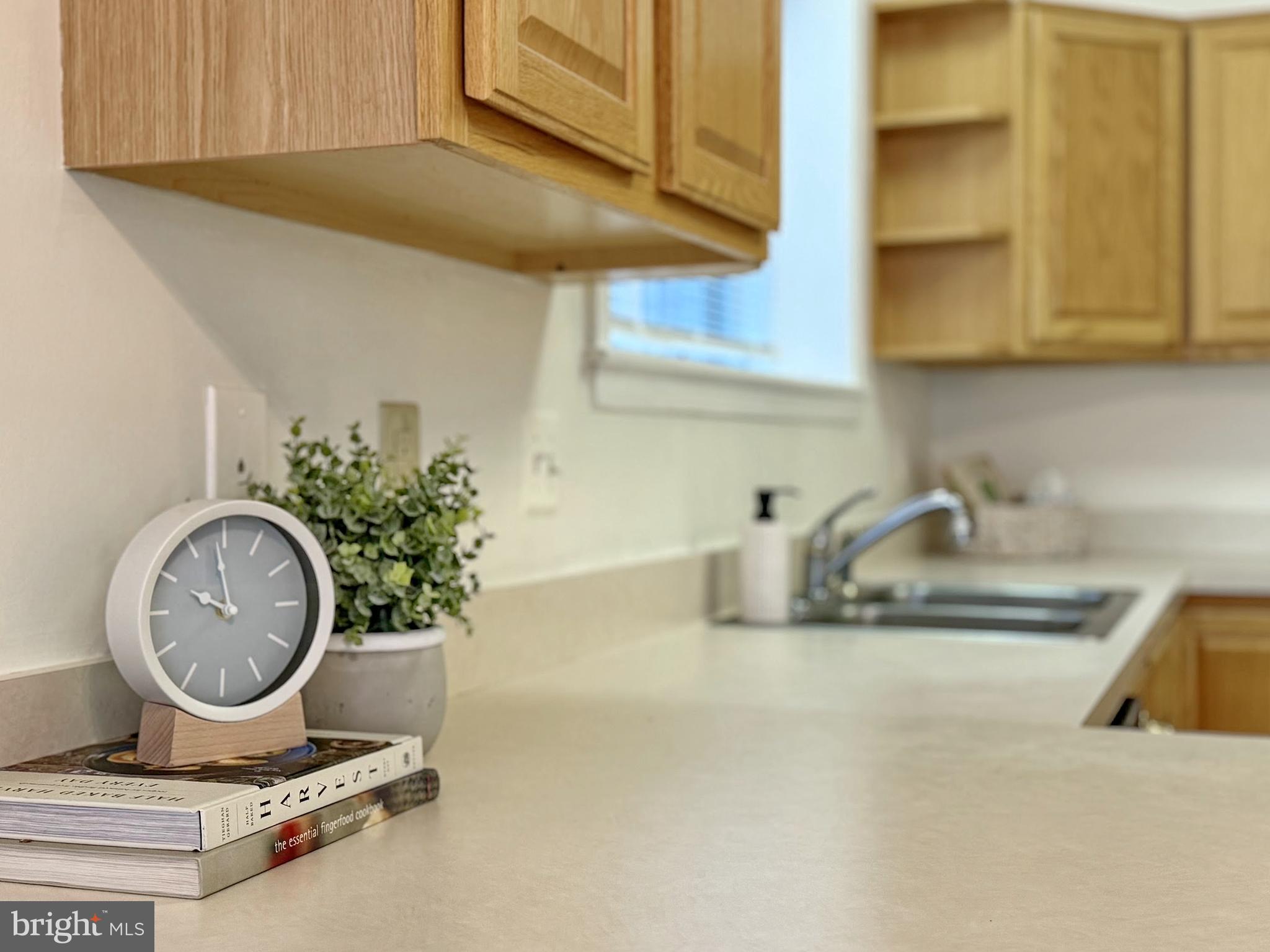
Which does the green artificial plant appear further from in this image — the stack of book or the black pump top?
the black pump top

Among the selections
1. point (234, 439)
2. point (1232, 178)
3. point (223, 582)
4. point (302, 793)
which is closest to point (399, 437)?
point (234, 439)

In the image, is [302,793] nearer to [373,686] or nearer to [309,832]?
[309,832]

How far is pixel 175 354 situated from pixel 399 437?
1.16ft

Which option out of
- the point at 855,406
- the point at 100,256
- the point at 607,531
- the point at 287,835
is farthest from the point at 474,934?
the point at 855,406

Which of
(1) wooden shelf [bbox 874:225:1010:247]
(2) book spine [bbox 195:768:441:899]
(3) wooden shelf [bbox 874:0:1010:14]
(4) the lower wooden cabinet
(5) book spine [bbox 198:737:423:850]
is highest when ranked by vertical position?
(3) wooden shelf [bbox 874:0:1010:14]

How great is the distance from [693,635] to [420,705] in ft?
3.10

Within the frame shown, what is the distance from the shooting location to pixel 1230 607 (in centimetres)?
289

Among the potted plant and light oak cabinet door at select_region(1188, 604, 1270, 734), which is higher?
the potted plant

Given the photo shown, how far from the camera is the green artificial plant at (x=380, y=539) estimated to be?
3.59 feet

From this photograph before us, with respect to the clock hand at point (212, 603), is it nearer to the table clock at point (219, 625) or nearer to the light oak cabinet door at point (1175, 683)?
the table clock at point (219, 625)

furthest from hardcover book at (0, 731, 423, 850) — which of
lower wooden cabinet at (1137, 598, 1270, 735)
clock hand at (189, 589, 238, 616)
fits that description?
lower wooden cabinet at (1137, 598, 1270, 735)

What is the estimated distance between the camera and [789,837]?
3.20 ft

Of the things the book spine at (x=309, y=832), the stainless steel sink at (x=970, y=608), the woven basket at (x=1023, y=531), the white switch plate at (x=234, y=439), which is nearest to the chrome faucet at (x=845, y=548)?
the stainless steel sink at (x=970, y=608)

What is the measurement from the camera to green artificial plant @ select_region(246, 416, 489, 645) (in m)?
1.09
